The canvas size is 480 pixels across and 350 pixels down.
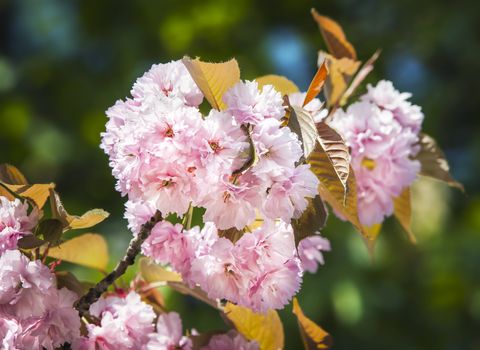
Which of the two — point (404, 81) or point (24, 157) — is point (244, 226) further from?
point (404, 81)

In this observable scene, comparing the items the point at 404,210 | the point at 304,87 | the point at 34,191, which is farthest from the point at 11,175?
the point at 304,87

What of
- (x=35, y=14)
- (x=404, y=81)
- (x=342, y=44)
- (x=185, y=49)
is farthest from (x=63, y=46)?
(x=342, y=44)

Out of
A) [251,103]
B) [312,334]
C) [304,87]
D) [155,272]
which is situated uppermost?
[251,103]

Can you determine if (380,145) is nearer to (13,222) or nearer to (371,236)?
(371,236)

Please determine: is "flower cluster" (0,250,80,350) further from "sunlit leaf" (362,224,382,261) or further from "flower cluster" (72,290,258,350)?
"sunlit leaf" (362,224,382,261)

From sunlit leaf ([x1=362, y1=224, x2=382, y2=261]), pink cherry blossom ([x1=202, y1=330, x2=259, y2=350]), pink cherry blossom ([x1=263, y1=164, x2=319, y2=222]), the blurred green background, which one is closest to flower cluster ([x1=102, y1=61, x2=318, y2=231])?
pink cherry blossom ([x1=263, y1=164, x2=319, y2=222])

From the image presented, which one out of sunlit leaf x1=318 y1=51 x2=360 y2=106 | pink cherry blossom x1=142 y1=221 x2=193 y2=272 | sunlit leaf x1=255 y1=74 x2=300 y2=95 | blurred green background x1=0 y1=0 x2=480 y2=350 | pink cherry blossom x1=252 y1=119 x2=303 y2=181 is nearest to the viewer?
pink cherry blossom x1=252 y1=119 x2=303 y2=181

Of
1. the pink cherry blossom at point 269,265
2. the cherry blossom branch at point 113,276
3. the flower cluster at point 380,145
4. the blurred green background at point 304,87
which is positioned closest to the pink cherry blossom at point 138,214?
the cherry blossom branch at point 113,276
